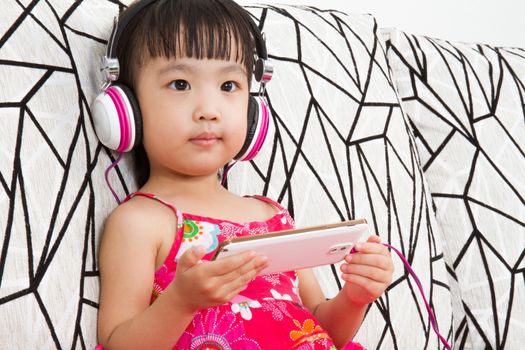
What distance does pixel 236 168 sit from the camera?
1.26 m

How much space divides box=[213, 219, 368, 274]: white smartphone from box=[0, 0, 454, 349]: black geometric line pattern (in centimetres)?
24

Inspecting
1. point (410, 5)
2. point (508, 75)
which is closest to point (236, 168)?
point (508, 75)

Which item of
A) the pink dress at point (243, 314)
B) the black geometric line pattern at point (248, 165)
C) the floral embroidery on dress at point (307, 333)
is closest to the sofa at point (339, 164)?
the black geometric line pattern at point (248, 165)

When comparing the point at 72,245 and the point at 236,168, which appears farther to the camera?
the point at 236,168

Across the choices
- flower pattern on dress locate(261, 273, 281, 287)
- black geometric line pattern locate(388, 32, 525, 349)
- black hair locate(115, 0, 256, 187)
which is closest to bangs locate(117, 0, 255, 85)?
black hair locate(115, 0, 256, 187)

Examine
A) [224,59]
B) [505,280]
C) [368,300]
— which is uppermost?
[224,59]

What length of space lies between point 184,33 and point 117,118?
6.4 inches

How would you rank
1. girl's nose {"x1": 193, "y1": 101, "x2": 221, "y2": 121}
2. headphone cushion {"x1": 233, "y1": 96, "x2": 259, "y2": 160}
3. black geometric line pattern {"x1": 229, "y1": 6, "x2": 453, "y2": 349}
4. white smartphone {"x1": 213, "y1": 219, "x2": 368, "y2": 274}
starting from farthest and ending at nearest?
black geometric line pattern {"x1": 229, "y1": 6, "x2": 453, "y2": 349}, headphone cushion {"x1": 233, "y1": 96, "x2": 259, "y2": 160}, girl's nose {"x1": 193, "y1": 101, "x2": 221, "y2": 121}, white smartphone {"x1": 213, "y1": 219, "x2": 368, "y2": 274}

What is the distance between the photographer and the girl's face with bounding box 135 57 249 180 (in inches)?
41.3

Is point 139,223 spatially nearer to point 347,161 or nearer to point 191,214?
point 191,214

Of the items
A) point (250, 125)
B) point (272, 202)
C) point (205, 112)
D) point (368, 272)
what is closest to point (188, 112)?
point (205, 112)

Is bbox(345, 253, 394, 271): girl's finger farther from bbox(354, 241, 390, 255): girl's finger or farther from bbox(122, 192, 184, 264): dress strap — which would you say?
bbox(122, 192, 184, 264): dress strap

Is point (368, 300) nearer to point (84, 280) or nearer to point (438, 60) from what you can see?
point (84, 280)

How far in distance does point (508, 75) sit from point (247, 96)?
2.75ft
